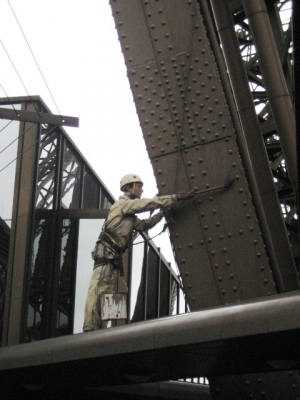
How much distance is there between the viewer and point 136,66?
9703mm

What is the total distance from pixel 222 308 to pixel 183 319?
36cm

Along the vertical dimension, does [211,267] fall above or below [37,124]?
below

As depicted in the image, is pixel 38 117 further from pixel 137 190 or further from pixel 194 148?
pixel 194 148

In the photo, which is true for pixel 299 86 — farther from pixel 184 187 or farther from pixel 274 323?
pixel 184 187

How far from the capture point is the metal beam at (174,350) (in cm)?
597

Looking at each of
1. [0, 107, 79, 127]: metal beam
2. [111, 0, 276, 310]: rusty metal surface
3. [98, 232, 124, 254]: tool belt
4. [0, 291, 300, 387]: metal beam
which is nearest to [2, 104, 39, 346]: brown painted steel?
[0, 107, 79, 127]: metal beam

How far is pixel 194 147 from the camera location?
370 inches

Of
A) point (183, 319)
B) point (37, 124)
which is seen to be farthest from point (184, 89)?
point (37, 124)

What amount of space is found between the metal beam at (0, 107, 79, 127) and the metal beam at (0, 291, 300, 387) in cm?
871

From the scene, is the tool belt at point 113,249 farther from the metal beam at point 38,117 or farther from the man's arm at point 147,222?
the metal beam at point 38,117

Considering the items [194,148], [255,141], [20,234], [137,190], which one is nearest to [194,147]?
[194,148]

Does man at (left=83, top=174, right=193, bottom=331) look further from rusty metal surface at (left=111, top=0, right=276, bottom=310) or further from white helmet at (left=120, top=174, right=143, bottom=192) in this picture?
rusty metal surface at (left=111, top=0, right=276, bottom=310)

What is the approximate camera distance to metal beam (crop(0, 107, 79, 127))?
16.5 m

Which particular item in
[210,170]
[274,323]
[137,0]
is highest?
[137,0]
